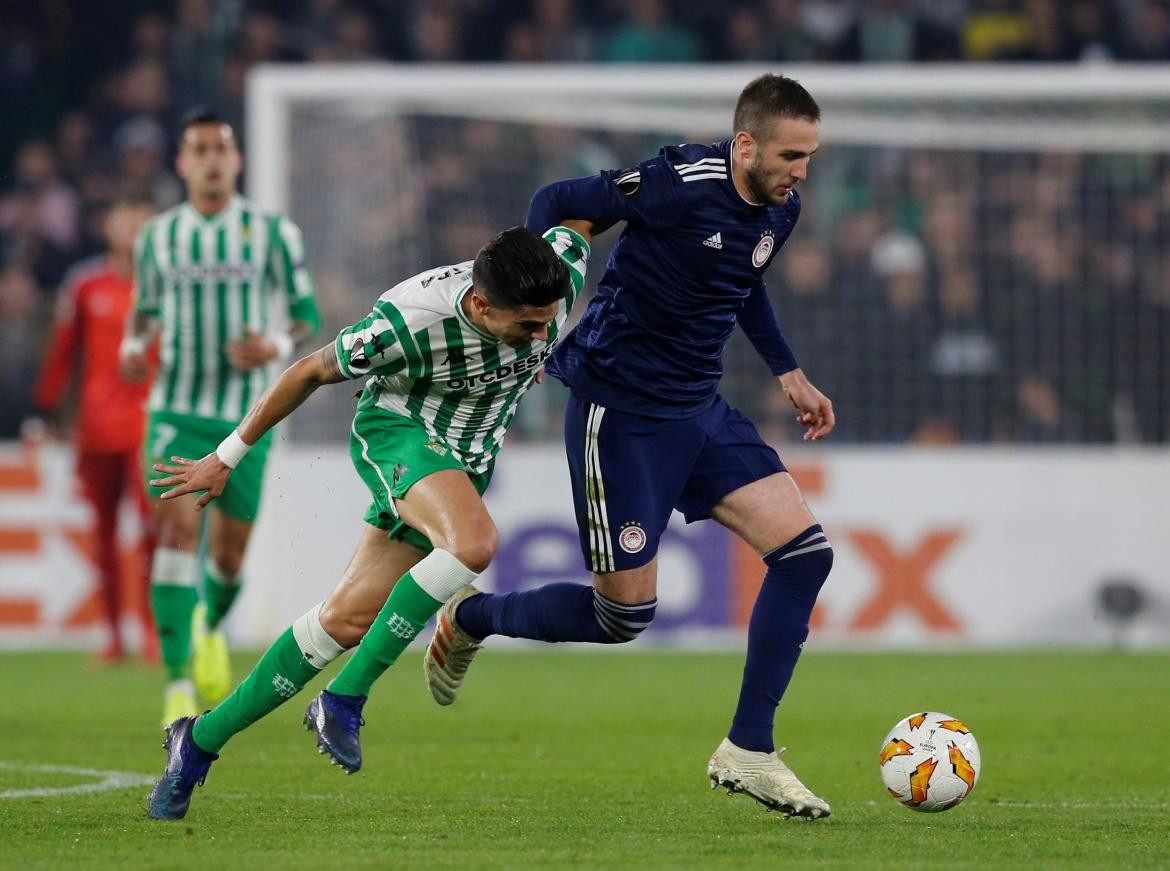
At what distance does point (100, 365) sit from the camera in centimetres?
1151

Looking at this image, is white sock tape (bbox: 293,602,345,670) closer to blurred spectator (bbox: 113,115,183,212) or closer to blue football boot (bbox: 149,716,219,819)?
blue football boot (bbox: 149,716,219,819)

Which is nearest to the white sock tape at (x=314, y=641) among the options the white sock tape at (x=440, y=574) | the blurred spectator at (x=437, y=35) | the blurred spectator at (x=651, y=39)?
the white sock tape at (x=440, y=574)

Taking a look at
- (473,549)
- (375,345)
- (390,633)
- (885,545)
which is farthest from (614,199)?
(885,545)

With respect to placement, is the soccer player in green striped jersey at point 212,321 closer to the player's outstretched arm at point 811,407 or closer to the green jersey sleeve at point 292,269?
the green jersey sleeve at point 292,269

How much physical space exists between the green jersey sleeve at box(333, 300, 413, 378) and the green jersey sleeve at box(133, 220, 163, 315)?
10.8ft

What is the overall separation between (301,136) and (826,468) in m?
4.09

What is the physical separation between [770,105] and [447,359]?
1.18 m

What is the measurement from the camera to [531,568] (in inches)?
481

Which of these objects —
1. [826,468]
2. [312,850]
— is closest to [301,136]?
[826,468]

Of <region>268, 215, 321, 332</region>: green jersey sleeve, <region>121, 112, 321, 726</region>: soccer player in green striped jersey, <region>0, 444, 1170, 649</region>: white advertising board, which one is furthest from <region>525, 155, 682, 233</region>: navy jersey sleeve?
<region>0, 444, 1170, 649</region>: white advertising board

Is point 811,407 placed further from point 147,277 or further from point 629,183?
point 147,277

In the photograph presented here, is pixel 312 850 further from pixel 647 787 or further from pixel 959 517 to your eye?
pixel 959 517

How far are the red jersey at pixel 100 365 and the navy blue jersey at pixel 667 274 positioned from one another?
5733 millimetres

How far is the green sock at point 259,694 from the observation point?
5254 millimetres
